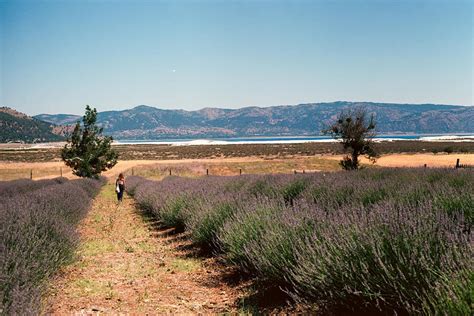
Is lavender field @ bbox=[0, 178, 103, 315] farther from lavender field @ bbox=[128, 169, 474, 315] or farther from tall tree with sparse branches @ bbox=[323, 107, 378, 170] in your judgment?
tall tree with sparse branches @ bbox=[323, 107, 378, 170]

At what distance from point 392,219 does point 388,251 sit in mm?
354

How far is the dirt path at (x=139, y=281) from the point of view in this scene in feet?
19.5

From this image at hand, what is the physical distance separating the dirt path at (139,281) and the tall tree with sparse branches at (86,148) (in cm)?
2117

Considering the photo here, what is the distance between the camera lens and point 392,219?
14.6ft

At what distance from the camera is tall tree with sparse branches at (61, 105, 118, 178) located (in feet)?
104

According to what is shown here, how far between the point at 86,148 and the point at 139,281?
85.7ft

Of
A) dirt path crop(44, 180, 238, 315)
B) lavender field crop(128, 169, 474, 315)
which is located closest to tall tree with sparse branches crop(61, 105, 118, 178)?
dirt path crop(44, 180, 238, 315)

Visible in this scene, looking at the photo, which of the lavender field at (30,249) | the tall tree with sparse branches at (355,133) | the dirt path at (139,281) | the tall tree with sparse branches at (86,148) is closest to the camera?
the lavender field at (30,249)

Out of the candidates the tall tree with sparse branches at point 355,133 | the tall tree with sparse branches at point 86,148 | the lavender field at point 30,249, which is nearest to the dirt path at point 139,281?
the lavender field at point 30,249

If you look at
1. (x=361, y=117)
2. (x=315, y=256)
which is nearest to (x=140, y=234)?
(x=315, y=256)

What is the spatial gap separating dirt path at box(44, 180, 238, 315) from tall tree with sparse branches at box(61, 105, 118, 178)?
69.5 feet

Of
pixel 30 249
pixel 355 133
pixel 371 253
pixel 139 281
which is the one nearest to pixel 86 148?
pixel 355 133

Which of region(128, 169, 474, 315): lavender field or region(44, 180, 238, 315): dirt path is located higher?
region(128, 169, 474, 315): lavender field

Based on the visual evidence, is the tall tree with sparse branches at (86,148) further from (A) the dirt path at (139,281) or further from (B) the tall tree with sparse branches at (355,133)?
(A) the dirt path at (139,281)
